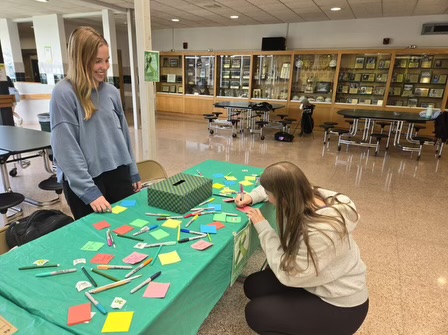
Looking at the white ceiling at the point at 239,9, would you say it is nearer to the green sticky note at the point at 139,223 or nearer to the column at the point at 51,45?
the column at the point at 51,45

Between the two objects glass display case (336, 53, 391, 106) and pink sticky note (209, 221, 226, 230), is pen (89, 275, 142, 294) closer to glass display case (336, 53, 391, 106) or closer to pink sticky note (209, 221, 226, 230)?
pink sticky note (209, 221, 226, 230)

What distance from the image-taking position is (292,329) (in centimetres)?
131

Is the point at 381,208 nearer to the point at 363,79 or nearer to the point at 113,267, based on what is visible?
the point at 113,267

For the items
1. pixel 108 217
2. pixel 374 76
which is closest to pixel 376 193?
pixel 108 217

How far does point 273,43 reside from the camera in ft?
29.1

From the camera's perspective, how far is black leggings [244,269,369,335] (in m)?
1.30

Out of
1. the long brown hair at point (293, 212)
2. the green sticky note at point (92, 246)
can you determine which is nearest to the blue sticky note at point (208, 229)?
the long brown hair at point (293, 212)

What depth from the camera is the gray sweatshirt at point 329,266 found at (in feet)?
3.92

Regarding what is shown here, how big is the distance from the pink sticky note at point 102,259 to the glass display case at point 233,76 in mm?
8985

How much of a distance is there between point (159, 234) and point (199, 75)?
974 cm

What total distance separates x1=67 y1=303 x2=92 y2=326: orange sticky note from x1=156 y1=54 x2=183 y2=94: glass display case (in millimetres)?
10405

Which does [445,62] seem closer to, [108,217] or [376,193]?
[376,193]

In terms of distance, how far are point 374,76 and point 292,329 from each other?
8593mm

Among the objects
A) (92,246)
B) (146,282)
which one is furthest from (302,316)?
(92,246)
